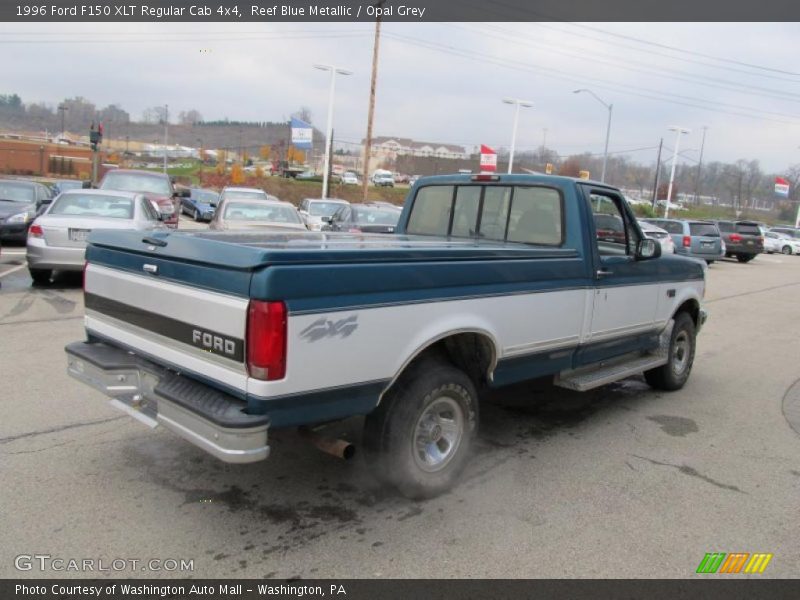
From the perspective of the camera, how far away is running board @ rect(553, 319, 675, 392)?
16.3 ft

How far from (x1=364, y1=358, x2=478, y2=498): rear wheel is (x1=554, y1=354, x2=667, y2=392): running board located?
1209 mm

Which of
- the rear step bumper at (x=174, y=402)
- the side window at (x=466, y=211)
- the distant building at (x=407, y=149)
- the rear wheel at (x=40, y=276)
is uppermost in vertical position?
the distant building at (x=407, y=149)

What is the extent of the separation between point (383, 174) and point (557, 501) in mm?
70566

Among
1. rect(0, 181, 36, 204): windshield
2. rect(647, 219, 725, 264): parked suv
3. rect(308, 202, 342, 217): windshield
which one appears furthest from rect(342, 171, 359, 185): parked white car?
rect(0, 181, 36, 204): windshield

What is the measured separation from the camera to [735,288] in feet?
56.1

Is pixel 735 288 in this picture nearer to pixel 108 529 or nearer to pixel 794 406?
pixel 794 406

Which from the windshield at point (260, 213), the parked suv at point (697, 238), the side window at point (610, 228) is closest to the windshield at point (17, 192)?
the windshield at point (260, 213)

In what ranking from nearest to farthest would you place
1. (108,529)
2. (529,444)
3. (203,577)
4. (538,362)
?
(203,577) → (108,529) → (538,362) → (529,444)

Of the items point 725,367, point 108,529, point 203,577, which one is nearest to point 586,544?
point 203,577

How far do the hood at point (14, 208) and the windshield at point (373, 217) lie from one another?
309 inches

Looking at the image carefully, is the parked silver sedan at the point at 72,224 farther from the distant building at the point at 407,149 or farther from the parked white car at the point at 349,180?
the distant building at the point at 407,149

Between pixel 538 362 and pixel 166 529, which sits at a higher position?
pixel 538 362

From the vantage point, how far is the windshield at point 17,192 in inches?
619

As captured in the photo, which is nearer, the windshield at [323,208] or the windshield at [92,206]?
the windshield at [92,206]
